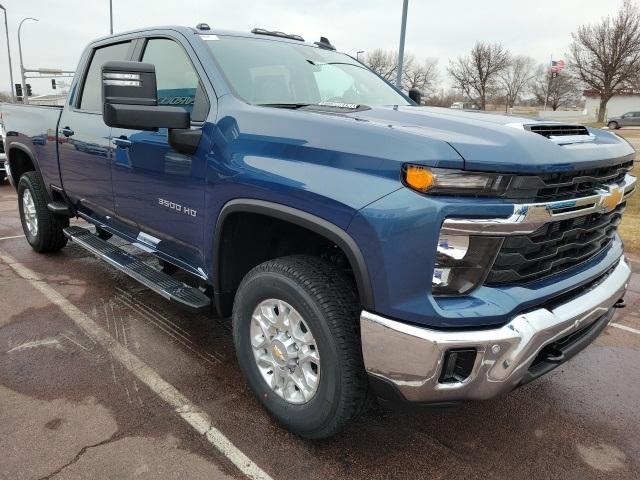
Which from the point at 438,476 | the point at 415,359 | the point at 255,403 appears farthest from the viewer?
the point at 255,403

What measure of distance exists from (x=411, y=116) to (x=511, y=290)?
1.00 m

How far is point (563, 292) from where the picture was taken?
2275 mm

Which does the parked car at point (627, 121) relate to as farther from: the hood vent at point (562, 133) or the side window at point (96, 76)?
the hood vent at point (562, 133)

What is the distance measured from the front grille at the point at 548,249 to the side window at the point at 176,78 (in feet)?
5.80

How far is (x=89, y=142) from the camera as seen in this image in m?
4.07

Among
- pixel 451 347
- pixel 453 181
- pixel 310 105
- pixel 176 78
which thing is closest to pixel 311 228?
pixel 453 181

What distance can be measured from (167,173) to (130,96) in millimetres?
594

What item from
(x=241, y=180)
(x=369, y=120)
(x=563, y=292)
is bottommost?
(x=563, y=292)

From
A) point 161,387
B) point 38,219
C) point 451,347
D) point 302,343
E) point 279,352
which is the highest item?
point 451,347

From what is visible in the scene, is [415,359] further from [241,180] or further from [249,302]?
[241,180]

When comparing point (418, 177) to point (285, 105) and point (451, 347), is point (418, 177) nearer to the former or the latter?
point (451, 347)

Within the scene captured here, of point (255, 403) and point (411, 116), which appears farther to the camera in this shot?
point (255, 403)

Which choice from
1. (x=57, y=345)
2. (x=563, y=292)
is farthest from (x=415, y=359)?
(x=57, y=345)

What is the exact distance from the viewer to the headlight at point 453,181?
6.49 feet
